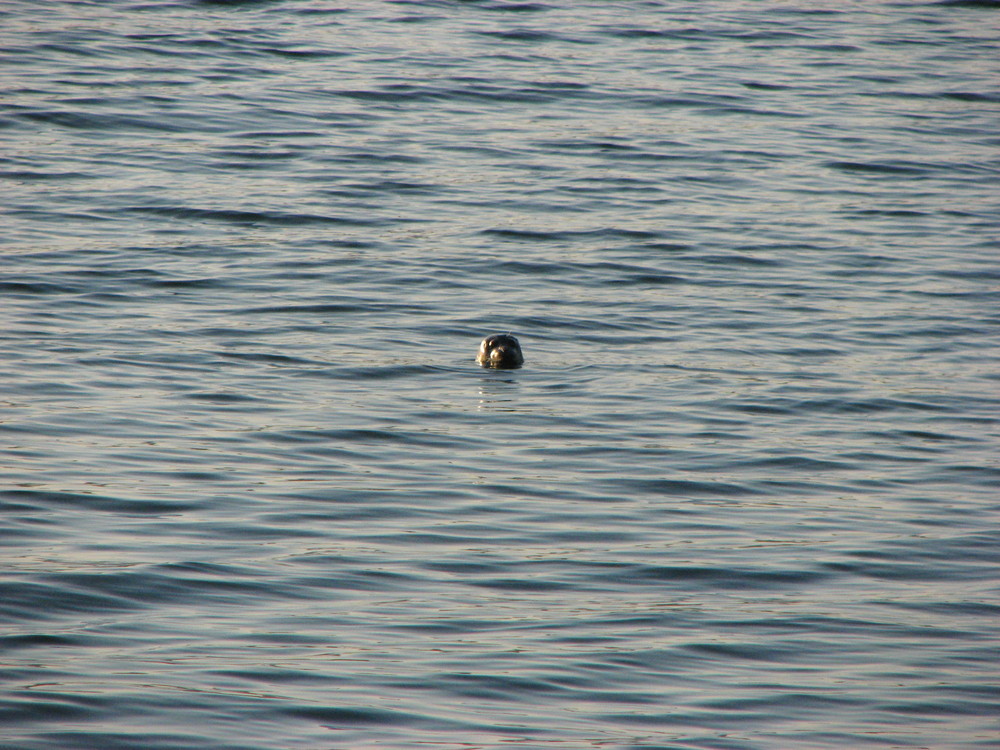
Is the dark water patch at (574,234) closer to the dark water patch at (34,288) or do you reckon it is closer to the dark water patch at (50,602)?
the dark water patch at (34,288)

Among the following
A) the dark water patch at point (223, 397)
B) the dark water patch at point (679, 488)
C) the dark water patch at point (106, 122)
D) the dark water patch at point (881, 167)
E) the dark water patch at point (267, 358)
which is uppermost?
the dark water patch at point (106, 122)

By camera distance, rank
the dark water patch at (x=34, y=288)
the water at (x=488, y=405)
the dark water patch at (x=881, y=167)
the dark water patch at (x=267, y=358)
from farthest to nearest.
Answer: the dark water patch at (x=881, y=167) < the dark water patch at (x=34, y=288) < the dark water patch at (x=267, y=358) < the water at (x=488, y=405)

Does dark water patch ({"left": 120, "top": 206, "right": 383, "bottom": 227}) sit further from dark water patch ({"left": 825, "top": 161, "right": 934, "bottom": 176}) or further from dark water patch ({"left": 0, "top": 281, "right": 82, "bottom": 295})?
dark water patch ({"left": 825, "top": 161, "right": 934, "bottom": 176})

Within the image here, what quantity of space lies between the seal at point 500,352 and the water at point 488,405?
0.60ft

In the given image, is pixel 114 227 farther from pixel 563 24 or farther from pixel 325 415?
pixel 563 24

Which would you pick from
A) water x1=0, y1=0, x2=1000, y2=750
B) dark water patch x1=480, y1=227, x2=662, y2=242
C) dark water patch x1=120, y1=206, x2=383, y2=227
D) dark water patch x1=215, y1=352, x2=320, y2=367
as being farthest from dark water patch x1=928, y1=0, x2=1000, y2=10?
dark water patch x1=215, y1=352, x2=320, y2=367

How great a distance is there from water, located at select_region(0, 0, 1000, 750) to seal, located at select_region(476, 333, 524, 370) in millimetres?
184

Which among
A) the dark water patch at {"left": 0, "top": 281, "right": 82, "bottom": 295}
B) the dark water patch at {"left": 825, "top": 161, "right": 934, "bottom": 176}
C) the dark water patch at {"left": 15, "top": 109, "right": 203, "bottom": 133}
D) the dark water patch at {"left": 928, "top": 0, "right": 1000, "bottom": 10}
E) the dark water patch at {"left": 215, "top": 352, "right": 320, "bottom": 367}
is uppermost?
the dark water patch at {"left": 928, "top": 0, "right": 1000, "bottom": 10}

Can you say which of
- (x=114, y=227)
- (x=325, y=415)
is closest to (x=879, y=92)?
(x=114, y=227)

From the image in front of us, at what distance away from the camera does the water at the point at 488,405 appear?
6.72 metres

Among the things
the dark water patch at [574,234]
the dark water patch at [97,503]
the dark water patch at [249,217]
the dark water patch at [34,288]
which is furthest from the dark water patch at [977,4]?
the dark water patch at [97,503]

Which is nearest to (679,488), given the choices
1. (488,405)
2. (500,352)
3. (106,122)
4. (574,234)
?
A: (488,405)

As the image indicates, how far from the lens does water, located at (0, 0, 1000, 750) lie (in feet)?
22.1

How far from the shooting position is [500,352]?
12.3 meters
